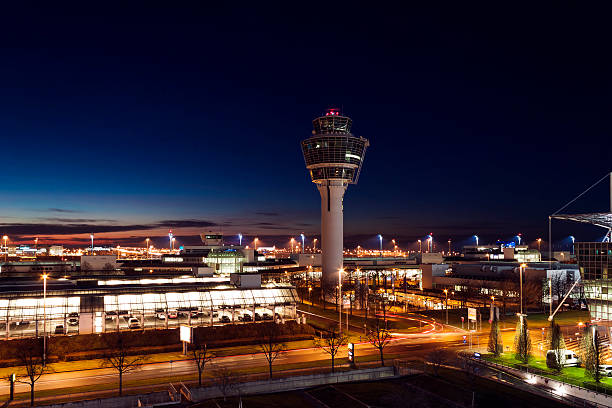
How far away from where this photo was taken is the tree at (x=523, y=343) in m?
62.1

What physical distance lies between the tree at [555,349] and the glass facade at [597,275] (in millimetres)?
16620

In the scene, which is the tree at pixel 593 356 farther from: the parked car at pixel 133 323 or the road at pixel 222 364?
the parked car at pixel 133 323

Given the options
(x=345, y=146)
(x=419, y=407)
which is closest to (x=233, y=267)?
(x=345, y=146)

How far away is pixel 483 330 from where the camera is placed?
8681cm

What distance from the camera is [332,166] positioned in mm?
139875

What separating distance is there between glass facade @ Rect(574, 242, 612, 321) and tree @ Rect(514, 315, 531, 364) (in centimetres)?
1763

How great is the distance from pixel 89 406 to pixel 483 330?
219 ft

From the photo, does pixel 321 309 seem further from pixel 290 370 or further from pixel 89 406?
pixel 89 406

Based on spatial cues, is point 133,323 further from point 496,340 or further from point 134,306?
point 496,340

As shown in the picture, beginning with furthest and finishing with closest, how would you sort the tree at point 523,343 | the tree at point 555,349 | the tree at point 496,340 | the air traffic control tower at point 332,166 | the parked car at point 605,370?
the air traffic control tower at point 332,166, the tree at point 496,340, the tree at point 523,343, the tree at point 555,349, the parked car at point 605,370

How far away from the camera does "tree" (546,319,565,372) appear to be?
192 ft

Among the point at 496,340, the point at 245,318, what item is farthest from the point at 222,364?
the point at 496,340

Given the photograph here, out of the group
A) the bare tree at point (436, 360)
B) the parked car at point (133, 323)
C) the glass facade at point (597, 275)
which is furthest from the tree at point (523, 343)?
A: the parked car at point (133, 323)

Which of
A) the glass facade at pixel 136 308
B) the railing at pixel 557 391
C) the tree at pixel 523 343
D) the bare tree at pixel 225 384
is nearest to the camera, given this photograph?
the bare tree at pixel 225 384
